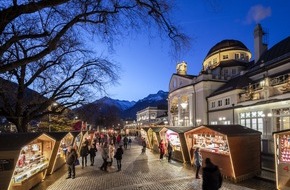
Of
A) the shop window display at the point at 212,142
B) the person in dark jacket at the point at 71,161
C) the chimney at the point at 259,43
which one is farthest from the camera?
the chimney at the point at 259,43

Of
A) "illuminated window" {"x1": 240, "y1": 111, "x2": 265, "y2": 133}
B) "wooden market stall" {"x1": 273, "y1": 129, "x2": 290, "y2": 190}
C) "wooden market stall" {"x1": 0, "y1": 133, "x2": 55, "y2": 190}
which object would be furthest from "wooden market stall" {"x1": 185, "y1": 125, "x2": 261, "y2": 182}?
"illuminated window" {"x1": 240, "y1": 111, "x2": 265, "y2": 133}

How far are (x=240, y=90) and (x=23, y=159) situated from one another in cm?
3016

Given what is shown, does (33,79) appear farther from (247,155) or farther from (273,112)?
(273,112)

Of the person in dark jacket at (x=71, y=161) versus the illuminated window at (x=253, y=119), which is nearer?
the person in dark jacket at (x=71, y=161)

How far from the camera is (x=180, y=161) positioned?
24.1 metres

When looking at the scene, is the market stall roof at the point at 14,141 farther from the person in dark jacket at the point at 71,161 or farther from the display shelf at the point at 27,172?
the person in dark jacket at the point at 71,161

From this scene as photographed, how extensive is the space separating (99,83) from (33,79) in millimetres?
4903

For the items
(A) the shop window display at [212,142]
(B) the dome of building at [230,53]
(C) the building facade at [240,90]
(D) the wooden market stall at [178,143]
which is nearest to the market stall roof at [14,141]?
(A) the shop window display at [212,142]

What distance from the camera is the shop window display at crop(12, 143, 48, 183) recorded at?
41.4 ft

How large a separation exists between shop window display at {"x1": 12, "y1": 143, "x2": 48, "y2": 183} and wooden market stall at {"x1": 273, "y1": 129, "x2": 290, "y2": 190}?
1118 centimetres

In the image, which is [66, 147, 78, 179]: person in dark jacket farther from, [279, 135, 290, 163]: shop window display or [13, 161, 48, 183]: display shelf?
[279, 135, 290, 163]: shop window display

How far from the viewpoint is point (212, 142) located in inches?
720

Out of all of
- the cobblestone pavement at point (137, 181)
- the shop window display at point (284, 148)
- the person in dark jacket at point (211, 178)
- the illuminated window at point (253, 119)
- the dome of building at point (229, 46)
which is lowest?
the cobblestone pavement at point (137, 181)

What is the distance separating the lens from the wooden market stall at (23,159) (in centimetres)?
1110
